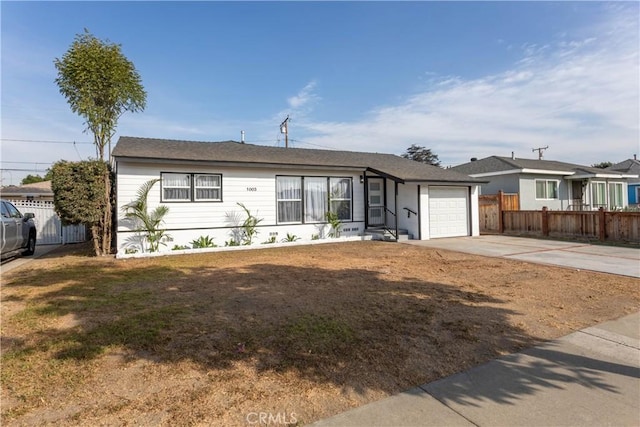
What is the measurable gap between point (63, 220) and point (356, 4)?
11.5 metres

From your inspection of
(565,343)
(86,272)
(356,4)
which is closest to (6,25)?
A: (86,272)

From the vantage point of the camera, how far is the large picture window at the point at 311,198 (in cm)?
1384

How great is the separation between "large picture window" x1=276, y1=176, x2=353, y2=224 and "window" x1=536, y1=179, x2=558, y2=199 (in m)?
14.4

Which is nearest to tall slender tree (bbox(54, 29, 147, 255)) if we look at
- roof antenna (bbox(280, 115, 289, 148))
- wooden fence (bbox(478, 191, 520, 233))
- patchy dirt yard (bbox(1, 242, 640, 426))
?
patchy dirt yard (bbox(1, 242, 640, 426))

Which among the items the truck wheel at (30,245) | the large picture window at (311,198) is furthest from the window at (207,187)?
the truck wheel at (30,245)

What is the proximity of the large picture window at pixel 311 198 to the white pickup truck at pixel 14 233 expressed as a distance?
26.4ft

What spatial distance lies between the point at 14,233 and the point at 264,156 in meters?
8.24

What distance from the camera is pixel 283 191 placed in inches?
544

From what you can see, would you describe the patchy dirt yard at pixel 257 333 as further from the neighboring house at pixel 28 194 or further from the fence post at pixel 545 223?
the neighboring house at pixel 28 194

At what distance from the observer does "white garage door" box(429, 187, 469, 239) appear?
50.2ft

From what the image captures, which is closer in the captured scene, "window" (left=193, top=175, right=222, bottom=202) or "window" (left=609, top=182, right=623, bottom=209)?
"window" (left=193, top=175, right=222, bottom=202)

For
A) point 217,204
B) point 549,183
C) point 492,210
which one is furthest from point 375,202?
point 549,183

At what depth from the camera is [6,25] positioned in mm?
9352

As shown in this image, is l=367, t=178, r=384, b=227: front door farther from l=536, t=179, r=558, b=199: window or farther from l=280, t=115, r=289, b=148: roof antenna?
l=280, t=115, r=289, b=148: roof antenna
